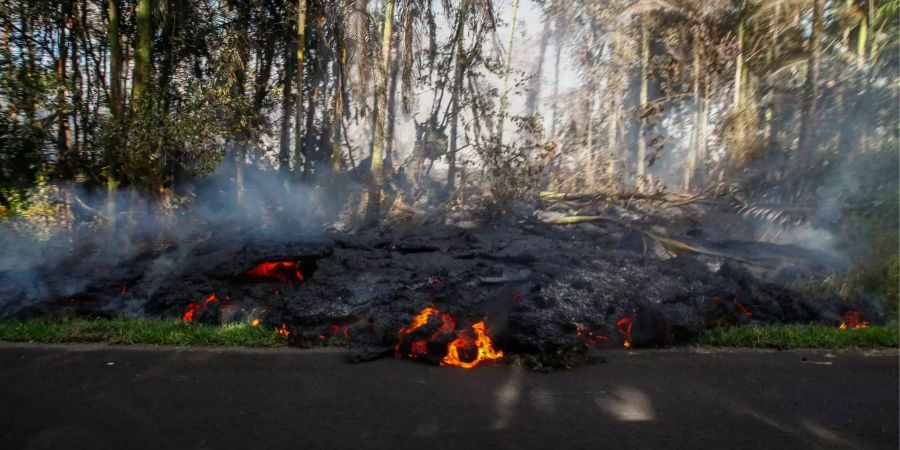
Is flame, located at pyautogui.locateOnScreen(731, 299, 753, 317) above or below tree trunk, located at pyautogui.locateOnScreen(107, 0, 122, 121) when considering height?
below

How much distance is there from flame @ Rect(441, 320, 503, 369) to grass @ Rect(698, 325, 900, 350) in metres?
2.24

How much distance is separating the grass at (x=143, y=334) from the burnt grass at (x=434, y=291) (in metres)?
0.30

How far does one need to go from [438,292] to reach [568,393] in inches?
114

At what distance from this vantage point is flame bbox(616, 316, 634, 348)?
5.86 meters

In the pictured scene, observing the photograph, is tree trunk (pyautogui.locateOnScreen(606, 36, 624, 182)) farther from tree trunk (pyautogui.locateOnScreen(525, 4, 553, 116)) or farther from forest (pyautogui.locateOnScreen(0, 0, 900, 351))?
tree trunk (pyautogui.locateOnScreen(525, 4, 553, 116))

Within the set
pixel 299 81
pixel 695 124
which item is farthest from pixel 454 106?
pixel 695 124

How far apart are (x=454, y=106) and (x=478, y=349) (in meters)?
10.7

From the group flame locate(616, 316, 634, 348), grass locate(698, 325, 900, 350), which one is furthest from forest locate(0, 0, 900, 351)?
grass locate(698, 325, 900, 350)

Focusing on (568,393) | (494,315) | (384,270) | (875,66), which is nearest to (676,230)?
(875,66)

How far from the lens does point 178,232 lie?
10.8m

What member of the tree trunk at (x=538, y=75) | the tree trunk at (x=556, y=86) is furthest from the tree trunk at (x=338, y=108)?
the tree trunk at (x=556, y=86)

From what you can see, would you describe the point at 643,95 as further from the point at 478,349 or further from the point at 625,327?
the point at 478,349

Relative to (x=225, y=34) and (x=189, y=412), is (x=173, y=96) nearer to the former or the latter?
(x=225, y=34)

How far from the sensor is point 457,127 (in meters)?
15.4
